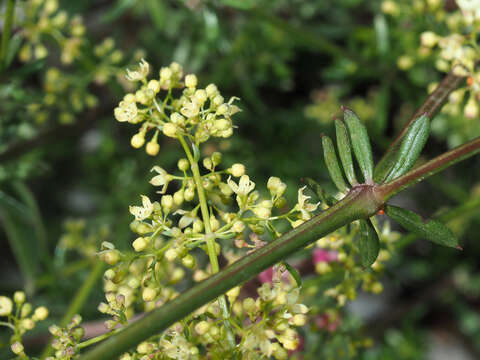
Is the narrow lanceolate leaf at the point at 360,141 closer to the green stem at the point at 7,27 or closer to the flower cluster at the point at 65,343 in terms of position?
the flower cluster at the point at 65,343

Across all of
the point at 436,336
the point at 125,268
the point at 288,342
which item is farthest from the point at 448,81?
the point at 436,336

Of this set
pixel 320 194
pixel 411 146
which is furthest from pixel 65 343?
pixel 411 146

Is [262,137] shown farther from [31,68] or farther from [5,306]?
[5,306]

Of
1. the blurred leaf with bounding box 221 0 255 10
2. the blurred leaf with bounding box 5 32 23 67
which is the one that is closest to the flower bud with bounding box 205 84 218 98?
the blurred leaf with bounding box 221 0 255 10

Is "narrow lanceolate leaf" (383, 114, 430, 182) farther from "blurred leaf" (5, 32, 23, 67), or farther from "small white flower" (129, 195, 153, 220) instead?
"blurred leaf" (5, 32, 23, 67)

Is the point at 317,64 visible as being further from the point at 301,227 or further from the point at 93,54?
the point at 301,227

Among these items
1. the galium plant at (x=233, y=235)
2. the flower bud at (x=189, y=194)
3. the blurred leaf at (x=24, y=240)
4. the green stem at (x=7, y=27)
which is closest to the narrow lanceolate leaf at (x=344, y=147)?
the galium plant at (x=233, y=235)
